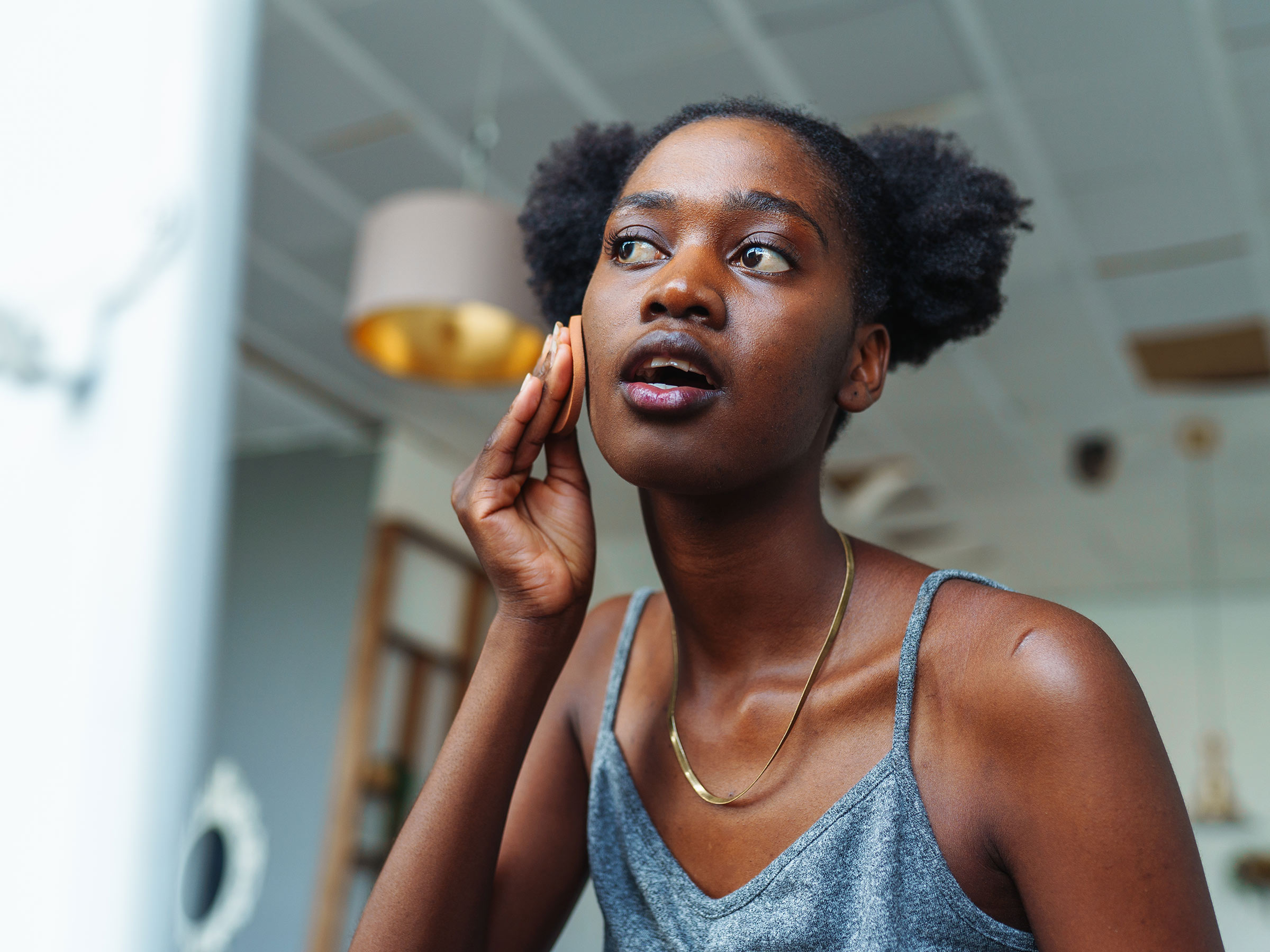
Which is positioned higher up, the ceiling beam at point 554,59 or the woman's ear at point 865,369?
the ceiling beam at point 554,59

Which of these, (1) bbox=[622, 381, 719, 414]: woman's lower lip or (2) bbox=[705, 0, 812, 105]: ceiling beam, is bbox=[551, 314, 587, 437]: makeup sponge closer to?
(1) bbox=[622, 381, 719, 414]: woman's lower lip

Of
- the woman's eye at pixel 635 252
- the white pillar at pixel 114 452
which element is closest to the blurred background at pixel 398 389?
the white pillar at pixel 114 452

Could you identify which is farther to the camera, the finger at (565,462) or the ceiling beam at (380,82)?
the ceiling beam at (380,82)

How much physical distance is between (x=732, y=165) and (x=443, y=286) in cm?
216

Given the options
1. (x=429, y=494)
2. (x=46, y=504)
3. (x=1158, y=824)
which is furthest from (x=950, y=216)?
(x=429, y=494)

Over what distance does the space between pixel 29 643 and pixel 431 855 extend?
345 mm

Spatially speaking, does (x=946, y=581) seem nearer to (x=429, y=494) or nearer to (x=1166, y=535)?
(x=429, y=494)

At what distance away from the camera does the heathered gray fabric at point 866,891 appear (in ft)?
2.70

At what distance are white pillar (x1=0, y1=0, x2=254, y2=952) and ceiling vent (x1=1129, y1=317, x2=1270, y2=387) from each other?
420cm

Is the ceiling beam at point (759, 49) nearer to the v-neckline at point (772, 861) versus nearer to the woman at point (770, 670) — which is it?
the woman at point (770, 670)

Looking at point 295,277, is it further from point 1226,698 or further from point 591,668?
point 1226,698

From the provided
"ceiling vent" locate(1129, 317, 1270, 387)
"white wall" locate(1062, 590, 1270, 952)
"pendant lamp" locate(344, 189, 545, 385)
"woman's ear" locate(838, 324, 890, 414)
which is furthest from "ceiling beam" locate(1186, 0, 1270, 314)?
"white wall" locate(1062, 590, 1270, 952)

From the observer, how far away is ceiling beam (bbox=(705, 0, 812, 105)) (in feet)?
10.0

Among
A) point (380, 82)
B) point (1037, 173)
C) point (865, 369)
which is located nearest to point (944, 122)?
point (1037, 173)
